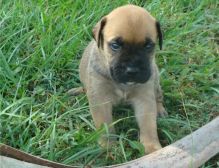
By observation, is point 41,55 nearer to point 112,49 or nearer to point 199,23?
point 112,49

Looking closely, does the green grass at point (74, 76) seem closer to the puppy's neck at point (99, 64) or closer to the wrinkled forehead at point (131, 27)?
the puppy's neck at point (99, 64)

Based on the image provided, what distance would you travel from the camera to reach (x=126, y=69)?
3605 mm

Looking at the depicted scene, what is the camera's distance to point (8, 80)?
430 cm

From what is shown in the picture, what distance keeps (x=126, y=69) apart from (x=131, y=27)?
0.27m

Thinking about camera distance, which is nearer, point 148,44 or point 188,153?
point 188,153

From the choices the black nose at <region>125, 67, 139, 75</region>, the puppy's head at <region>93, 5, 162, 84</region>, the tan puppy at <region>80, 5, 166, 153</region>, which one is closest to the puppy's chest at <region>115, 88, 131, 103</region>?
the tan puppy at <region>80, 5, 166, 153</region>

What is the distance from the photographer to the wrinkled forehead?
3566 mm

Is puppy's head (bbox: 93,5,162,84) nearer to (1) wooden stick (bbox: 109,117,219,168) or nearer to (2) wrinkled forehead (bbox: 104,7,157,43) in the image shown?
(2) wrinkled forehead (bbox: 104,7,157,43)

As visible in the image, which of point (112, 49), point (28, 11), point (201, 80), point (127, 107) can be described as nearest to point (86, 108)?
point (127, 107)

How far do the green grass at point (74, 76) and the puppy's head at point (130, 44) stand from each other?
421 millimetres

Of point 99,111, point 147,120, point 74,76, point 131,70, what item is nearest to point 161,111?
point 147,120

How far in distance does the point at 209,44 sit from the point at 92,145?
1.89 meters

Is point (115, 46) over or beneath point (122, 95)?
over

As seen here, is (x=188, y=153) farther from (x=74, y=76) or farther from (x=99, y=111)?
(x=74, y=76)
